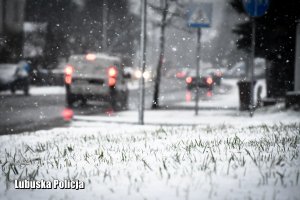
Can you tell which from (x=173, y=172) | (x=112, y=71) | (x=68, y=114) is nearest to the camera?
(x=173, y=172)

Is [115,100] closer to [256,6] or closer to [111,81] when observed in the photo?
[111,81]

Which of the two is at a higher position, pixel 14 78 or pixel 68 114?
pixel 14 78

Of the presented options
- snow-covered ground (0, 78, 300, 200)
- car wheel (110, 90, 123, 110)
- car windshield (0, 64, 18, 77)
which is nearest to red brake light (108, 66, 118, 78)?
car wheel (110, 90, 123, 110)

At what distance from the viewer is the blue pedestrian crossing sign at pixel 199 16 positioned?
14.3m

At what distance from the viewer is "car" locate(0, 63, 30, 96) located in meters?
27.5

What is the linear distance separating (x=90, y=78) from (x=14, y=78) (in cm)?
1200

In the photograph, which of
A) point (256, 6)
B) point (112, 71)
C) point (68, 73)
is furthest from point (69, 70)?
point (256, 6)

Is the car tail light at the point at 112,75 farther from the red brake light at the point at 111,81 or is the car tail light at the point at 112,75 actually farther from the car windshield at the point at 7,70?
the car windshield at the point at 7,70

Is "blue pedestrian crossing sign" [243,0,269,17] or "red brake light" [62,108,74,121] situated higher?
"blue pedestrian crossing sign" [243,0,269,17]

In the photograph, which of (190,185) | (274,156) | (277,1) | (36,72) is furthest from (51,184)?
(36,72)

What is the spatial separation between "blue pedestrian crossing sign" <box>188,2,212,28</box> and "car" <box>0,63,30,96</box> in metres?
16.0

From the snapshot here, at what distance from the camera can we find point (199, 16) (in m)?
14.3

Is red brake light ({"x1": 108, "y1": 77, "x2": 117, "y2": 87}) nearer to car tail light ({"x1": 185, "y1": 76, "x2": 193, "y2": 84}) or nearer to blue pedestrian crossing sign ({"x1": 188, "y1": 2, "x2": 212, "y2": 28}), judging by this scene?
blue pedestrian crossing sign ({"x1": 188, "y1": 2, "x2": 212, "y2": 28})

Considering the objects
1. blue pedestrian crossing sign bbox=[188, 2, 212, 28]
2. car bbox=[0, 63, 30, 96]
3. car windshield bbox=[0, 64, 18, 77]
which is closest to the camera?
blue pedestrian crossing sign bbox=[188, 2, 212, 28]
